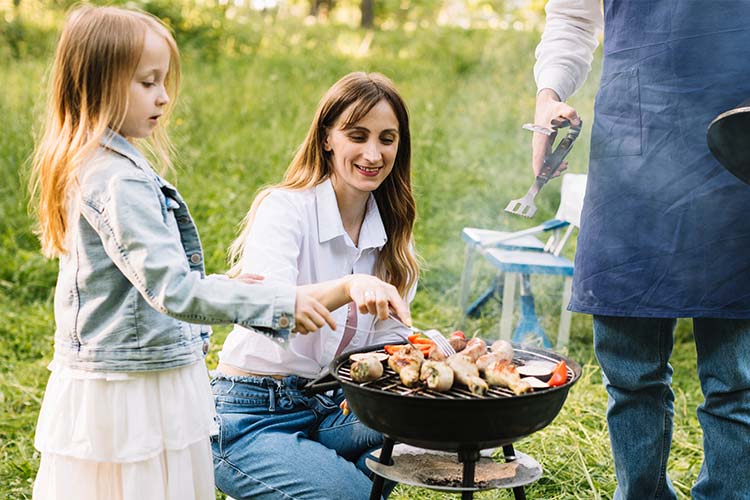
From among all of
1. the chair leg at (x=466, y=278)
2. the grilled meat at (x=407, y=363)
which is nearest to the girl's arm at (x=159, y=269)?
the grilled meat at (x=407, y=363)

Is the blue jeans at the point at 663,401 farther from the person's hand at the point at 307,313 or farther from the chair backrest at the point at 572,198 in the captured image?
the chair backrest at the point at 572,198

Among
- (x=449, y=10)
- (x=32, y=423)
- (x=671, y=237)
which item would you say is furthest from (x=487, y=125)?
(x=449, y=10)

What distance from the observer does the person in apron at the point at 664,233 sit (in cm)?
233

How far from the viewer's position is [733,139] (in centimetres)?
204

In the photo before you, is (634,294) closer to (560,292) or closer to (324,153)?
(324,153)

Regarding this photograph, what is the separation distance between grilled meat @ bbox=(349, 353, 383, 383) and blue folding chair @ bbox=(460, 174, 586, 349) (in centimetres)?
267

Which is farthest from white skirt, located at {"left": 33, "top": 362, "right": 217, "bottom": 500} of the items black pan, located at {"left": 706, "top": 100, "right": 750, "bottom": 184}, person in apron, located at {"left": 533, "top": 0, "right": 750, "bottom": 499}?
black pan, located at {"left": 706, "top": 100, "right": 750, "bottom": 184}

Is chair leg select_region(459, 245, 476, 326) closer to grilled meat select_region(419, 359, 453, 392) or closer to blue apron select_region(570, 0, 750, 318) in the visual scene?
blue apron select_region(570, 0, 750, 318)

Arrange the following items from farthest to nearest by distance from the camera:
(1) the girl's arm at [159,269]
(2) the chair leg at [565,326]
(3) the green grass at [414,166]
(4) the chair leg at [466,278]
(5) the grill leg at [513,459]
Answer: (4) the chair leg at [466,278] < (2) the chair leg at [565,326] < (3) the green grass at [414,166] < (5) the grill leg at [513,459] < (1) the girl's arm at [159,269]

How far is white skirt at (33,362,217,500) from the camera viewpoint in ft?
6.86

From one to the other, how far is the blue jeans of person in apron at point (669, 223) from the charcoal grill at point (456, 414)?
39 centimetres

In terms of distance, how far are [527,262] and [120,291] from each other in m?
3.30

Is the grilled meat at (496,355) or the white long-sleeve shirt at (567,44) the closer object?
the grilled meat at (496,355)

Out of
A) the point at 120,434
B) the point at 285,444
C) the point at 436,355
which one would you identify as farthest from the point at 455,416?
the point at 120,434
